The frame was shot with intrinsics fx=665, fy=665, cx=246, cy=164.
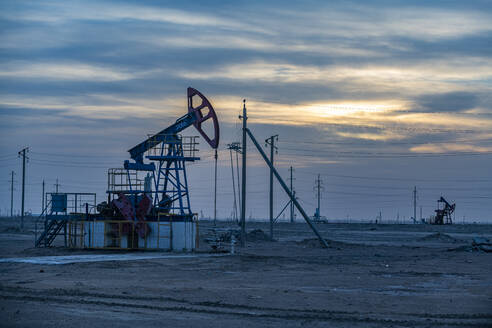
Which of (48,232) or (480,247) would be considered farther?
(480,247)

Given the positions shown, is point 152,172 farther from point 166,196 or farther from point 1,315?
point 1,315

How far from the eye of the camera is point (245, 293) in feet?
54.0

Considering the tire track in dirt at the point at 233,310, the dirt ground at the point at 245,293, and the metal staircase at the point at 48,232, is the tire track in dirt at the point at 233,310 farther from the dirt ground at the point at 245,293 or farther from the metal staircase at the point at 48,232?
the metal staircase at the point at 48,232

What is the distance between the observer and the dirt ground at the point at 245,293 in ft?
40.4

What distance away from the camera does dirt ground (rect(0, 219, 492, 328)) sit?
12312 millimetres

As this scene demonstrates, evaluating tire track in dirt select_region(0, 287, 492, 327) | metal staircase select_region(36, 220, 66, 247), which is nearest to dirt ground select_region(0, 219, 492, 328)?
tire track in dirt select_region(0, 287, 492, 327)

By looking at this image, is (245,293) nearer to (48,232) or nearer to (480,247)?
(48,232)

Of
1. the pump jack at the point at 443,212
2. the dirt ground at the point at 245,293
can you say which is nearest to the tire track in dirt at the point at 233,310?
the dirt ground at the point at 245,293

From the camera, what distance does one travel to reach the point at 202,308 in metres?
13.7

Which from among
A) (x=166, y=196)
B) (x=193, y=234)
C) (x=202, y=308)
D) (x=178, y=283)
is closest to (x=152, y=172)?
(x=166, y=196)

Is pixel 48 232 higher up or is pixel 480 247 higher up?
pixel 48 232

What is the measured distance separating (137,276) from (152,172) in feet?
49.2

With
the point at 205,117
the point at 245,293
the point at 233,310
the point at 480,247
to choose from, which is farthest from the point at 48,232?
the point at 233,310

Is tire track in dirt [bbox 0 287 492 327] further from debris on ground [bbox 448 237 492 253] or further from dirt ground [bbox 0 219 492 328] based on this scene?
debris on ground [bbox 448 237 492 253]
